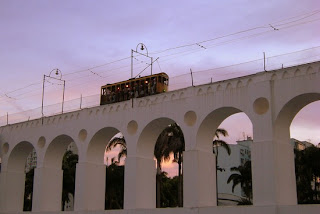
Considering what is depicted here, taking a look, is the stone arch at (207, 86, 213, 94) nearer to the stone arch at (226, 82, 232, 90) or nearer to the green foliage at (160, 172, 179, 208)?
the stone arch at (226, 82, 232, 90)

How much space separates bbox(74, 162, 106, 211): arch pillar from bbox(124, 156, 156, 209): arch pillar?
3.29 meters

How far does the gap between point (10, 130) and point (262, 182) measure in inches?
866

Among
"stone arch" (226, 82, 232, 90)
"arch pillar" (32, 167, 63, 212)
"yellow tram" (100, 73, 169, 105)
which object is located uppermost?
"yellow tram" (100, 73, 169, 105)

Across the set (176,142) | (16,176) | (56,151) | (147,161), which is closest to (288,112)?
(147,161)

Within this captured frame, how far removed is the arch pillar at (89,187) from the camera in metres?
29.0

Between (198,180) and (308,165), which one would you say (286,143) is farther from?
(308,165)

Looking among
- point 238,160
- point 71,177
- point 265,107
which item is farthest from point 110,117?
point 238,160

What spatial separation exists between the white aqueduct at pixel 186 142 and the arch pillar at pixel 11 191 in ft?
0.24

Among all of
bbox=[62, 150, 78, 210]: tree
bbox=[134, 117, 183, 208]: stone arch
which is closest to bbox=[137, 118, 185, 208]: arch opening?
bbox=[134, 117, 183, 208]: stone arch

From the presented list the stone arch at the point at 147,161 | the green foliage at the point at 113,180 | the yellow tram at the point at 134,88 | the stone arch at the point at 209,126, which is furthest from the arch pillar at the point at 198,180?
the green foliage at the point at 113,180

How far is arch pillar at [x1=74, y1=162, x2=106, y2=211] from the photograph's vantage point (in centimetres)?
2896

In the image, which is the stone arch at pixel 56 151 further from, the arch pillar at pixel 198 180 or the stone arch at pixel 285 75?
the stone arch at pixel 285 75

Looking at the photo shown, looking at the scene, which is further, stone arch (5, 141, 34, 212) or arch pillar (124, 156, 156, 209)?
stone arch (5, 141, 34, 212)

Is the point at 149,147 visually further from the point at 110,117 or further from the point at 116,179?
the point at 116,179
